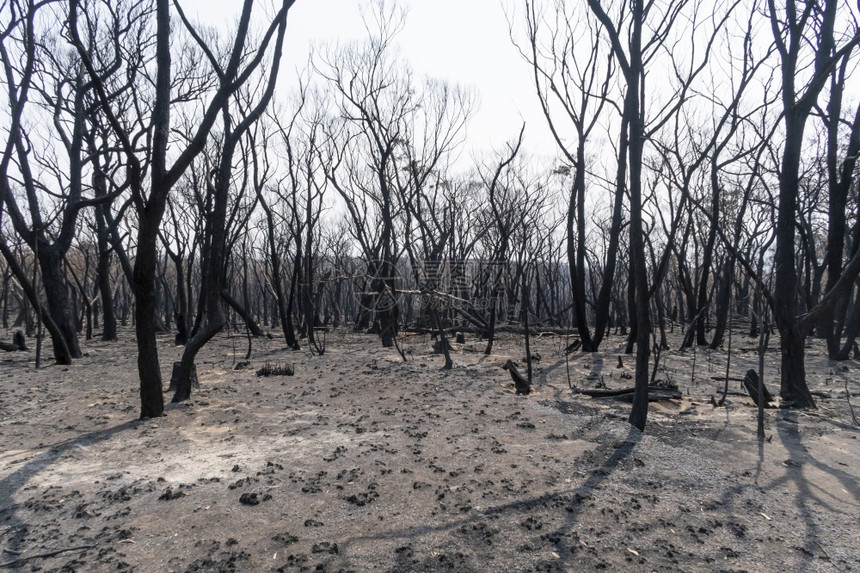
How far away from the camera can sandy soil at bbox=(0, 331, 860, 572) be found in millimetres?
3002

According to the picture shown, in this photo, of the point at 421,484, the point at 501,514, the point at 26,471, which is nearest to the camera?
the point at 501,514

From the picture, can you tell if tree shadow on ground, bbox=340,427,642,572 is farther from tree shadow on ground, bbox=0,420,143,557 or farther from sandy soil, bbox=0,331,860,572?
tree shadow on ground, bbox=0,420,143,557

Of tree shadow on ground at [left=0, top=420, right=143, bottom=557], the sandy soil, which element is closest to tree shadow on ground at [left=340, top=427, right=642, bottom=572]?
the sandy soil

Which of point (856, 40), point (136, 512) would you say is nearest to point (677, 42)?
point (856, 40)

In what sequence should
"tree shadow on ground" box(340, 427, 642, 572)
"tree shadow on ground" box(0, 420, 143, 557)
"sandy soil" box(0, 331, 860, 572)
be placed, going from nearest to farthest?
"tree shadow on ground" box(340, 427, 642, 572), "sandy soil" box(0, 331, 860, 572), "tree shadow on ground" box(0, 420, 143, 557)

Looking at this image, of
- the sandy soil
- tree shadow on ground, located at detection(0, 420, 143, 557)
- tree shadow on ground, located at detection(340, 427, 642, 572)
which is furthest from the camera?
tree shadow on ground, located at detection(0, 420, 143, 557)

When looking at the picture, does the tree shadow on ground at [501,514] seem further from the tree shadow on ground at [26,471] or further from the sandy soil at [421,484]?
the tree shadow on ground at [26,471]

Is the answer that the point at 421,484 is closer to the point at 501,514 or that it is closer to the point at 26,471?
the point at 501,514

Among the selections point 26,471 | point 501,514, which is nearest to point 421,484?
point 501,514

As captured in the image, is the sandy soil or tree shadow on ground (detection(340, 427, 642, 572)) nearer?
tree shadow on ground (detection(340, 427, 642, 572))

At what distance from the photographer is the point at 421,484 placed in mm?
4043

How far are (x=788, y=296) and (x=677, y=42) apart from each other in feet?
22.1

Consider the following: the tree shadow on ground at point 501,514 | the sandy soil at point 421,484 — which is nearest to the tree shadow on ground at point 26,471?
the sandy soil at point 421,484

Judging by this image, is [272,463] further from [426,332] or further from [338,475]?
[426,332]
